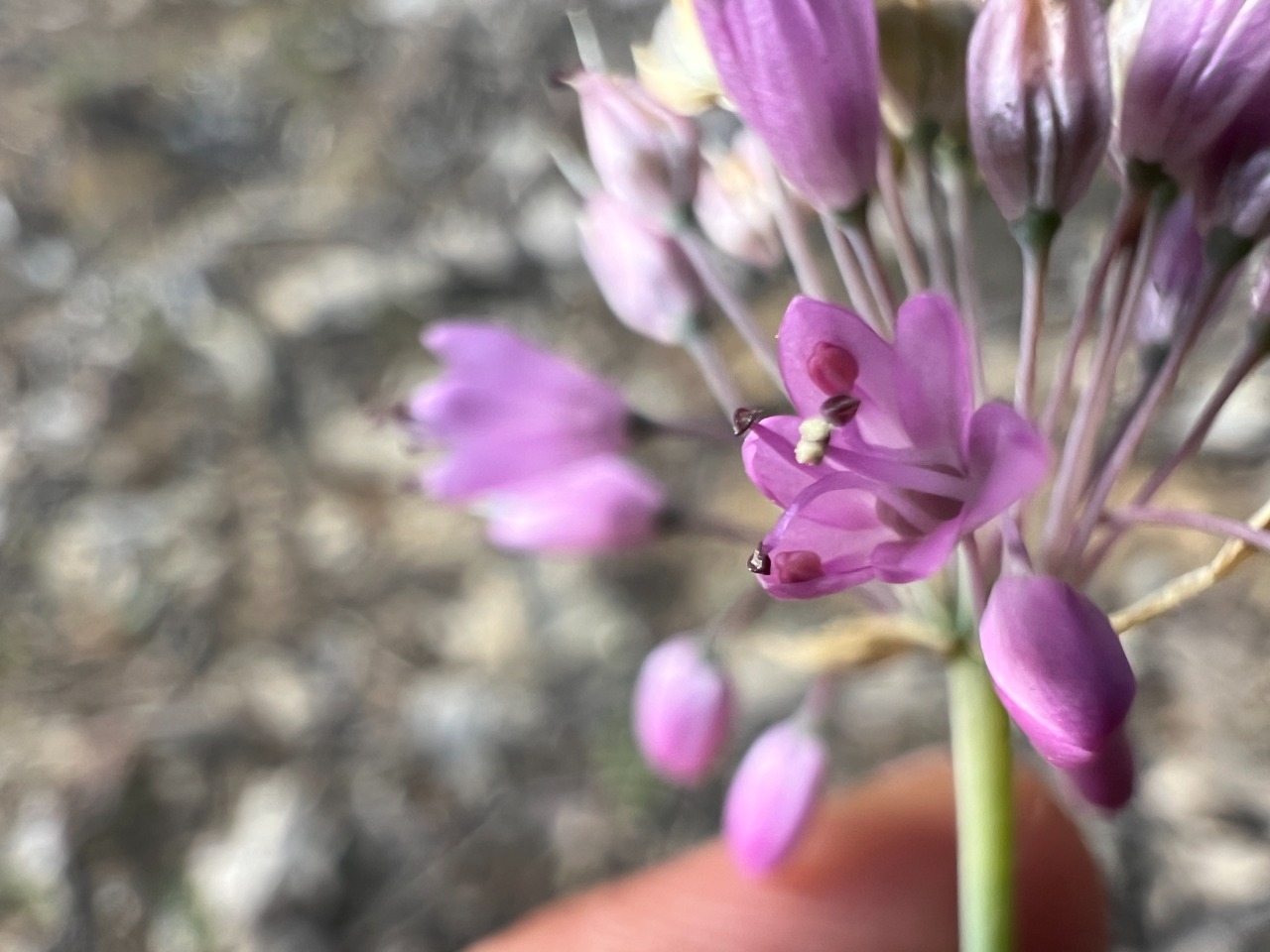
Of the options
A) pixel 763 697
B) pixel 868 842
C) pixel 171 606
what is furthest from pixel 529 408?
pixel 171 606

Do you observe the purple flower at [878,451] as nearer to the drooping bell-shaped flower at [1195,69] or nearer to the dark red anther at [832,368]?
the dark red anther at [832,368]

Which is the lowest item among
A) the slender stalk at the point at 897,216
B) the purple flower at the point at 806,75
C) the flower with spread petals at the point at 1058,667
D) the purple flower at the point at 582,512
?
the purple flower at the point at 582,512

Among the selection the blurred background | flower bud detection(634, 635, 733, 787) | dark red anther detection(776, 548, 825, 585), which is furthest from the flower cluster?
the blurred background

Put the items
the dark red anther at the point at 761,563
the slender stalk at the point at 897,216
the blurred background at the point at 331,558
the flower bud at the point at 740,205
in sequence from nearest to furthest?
1. the dark red anther at the point at 761,563
2. the slender stalk at the point at 897,216
3. the flower bud at the point at 740,205
4. the blurred background at the point at 331,558

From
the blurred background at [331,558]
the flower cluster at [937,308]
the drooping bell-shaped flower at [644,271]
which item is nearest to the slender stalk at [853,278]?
the flower cluster at [937,308]

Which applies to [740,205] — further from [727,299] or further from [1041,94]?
[1041,94]

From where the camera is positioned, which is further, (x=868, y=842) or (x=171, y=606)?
(x=171, y=606)

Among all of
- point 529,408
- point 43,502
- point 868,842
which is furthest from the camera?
point 43,502

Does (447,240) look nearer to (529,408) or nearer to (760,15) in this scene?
(529,408)
